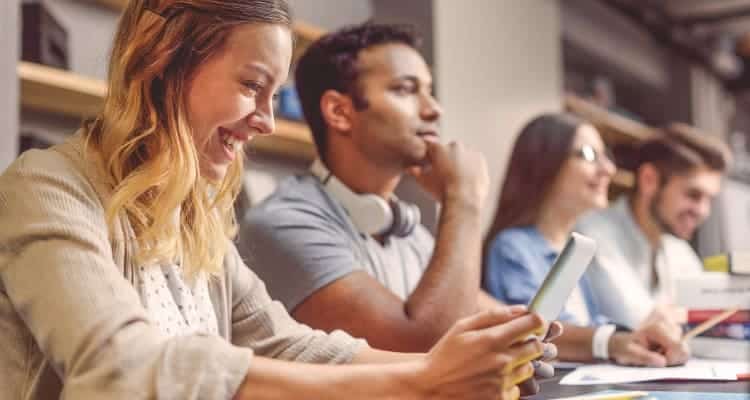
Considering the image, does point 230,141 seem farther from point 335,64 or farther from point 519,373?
point 335,64

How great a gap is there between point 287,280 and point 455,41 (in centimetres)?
153

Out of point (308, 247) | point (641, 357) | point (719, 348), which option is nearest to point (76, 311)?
point (308, 247)

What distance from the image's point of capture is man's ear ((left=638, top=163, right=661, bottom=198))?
9.72 ft

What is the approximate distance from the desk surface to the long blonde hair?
1.85 feet

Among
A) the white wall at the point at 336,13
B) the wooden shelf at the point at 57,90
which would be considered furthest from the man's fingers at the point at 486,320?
the white wall at the point at 336,13

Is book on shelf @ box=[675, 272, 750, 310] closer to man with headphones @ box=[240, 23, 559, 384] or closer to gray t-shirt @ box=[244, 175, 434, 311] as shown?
man with headphones @ box=[240, 23, 559, 384]

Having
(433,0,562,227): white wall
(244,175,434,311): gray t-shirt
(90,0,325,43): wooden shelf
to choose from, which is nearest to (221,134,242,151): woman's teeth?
(244,175,434,311): gray t-shirt

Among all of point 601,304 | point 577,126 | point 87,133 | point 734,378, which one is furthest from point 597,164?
point 87,133

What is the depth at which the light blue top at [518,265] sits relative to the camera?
6.83 ft

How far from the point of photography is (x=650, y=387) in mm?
1232

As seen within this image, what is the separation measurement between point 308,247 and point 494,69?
5.71 ft

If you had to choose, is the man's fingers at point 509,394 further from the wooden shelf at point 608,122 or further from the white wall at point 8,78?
the wooden shelf at point 608,122

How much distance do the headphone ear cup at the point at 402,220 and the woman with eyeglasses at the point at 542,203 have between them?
41 cm

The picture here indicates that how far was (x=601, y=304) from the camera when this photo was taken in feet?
7.63
